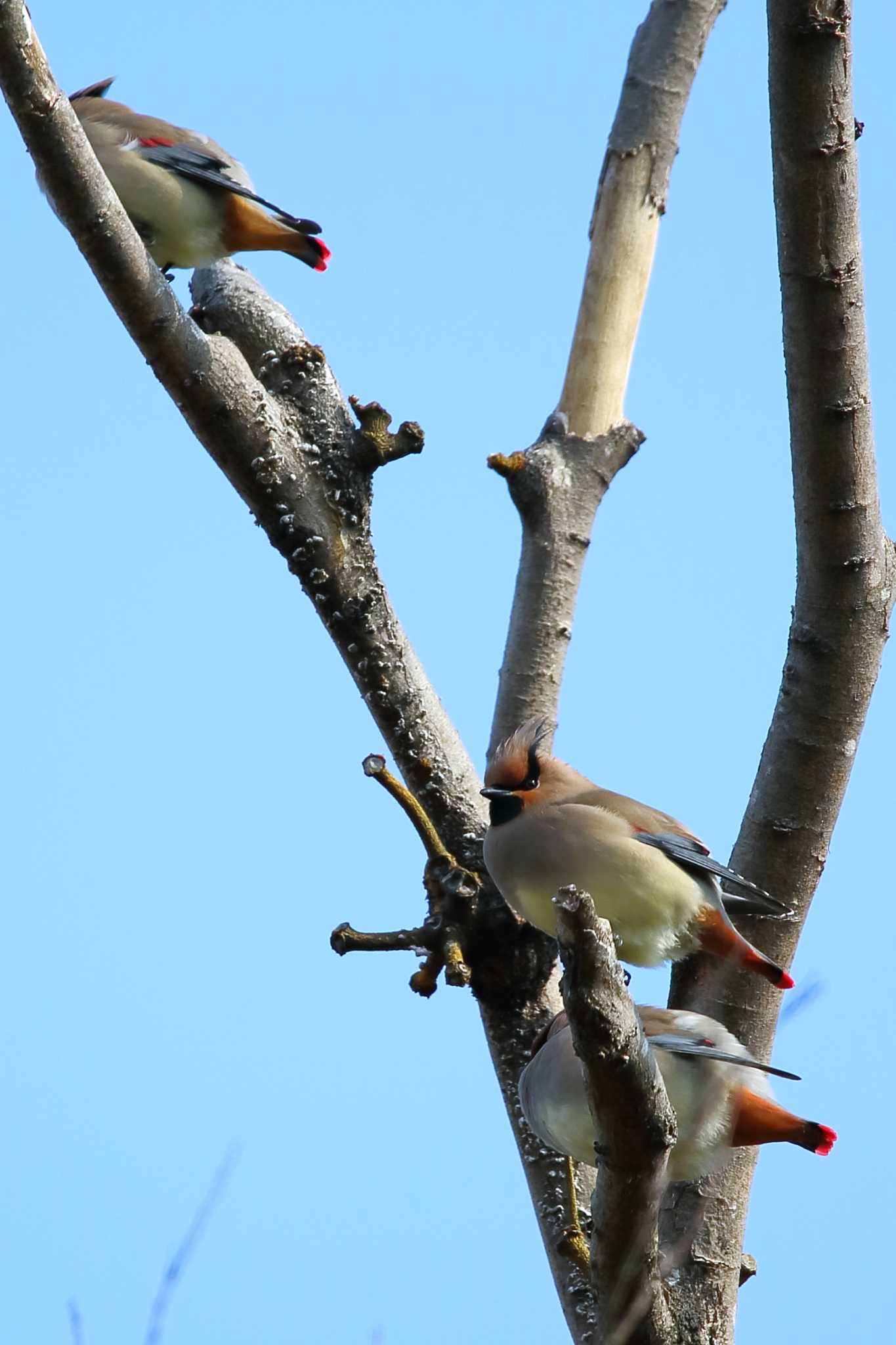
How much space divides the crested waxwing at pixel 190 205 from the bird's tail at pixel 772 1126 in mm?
2961

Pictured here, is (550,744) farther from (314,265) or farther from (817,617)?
(314,265)

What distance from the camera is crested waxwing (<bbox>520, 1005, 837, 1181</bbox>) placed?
8.89 ft

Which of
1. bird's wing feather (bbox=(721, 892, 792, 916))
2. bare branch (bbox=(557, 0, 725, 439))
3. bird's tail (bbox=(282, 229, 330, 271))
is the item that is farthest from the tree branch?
bird's tail (bbox=(282, 229, 330, 271))

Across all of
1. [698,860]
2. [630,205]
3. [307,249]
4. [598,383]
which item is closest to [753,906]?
[698,860]

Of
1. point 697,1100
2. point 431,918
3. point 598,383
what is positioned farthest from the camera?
Answer: point 598,383

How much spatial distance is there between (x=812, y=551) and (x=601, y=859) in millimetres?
1090

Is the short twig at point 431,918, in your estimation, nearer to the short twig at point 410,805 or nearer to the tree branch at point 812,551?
the short twig at point 410,805

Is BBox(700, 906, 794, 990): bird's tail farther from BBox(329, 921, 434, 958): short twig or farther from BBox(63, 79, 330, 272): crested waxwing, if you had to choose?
BBox(63, 79, 330, 272): crested waxwing

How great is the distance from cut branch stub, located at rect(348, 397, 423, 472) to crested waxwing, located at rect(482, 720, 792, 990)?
0.71 m

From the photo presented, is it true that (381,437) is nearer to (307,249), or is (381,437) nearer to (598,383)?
(598,383)

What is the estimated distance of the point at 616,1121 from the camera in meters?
2.10

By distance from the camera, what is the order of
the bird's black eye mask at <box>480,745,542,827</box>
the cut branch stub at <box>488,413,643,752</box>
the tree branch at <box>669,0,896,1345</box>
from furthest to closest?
the cut branch stub at <box>488,413,643,752</box> < the bird's black eye mask at <box>480,745,542,827</box> < the tree branch at <box>669,0,896,1345</box>

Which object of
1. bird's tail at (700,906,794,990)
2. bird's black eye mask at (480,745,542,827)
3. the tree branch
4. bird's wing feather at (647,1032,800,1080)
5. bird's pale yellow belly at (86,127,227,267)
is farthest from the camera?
bird's pale yellow belly at (86,127,227,267)

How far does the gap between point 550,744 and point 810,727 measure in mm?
945
